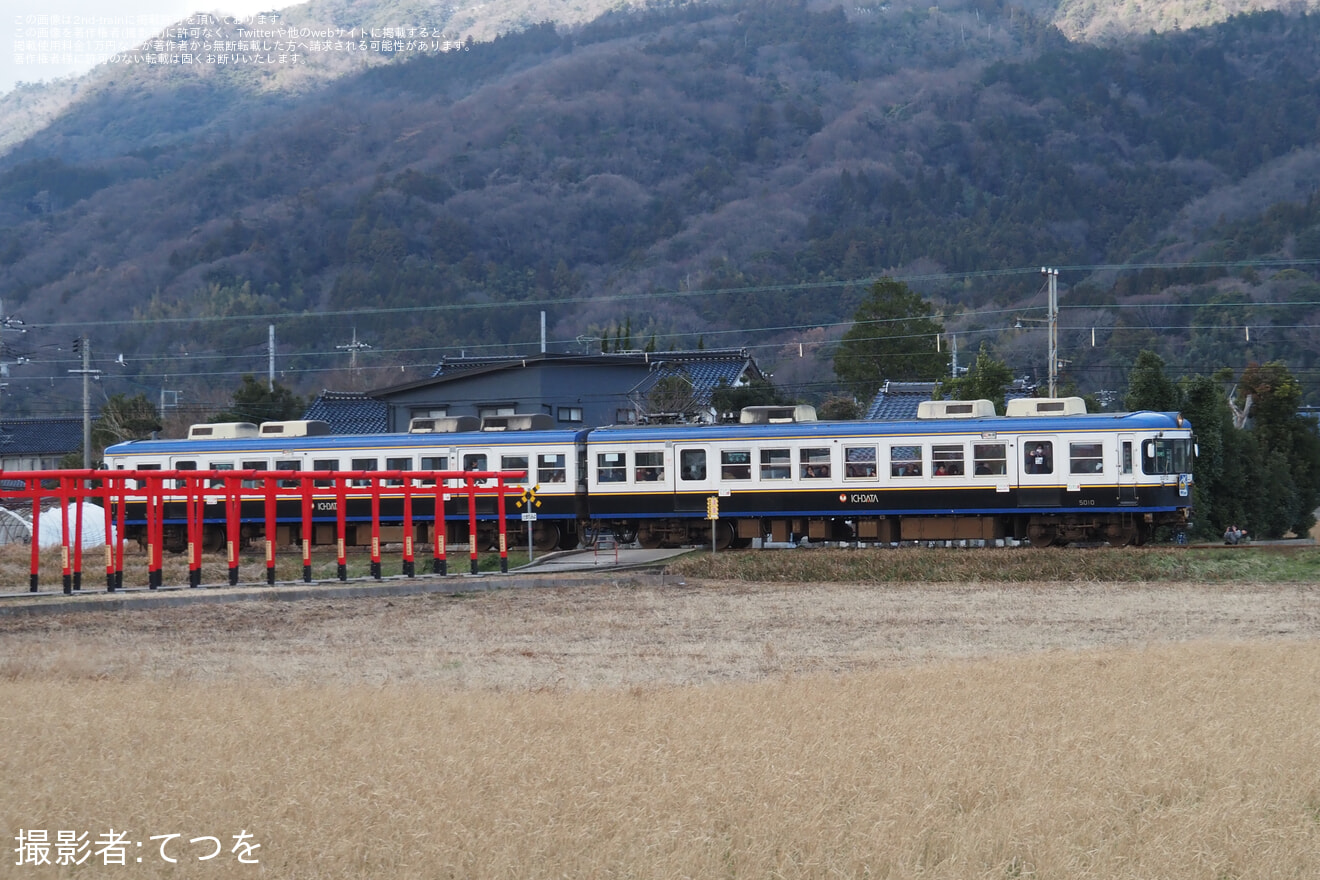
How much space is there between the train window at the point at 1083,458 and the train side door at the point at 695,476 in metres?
8.05

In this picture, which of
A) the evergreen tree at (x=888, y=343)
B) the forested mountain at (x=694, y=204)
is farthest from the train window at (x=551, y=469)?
the forested mountain at (x=694, y=204)

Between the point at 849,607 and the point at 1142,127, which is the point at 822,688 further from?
the point at 1142,127

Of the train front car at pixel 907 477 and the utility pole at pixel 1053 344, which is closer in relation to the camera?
the train front car at pixel 907 477

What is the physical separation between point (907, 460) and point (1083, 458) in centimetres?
381

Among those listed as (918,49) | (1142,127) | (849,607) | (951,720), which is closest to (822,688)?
(951,720)

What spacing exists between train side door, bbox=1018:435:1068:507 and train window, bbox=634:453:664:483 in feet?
27.6

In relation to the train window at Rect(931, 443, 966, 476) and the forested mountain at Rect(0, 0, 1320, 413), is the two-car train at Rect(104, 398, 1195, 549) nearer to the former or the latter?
the train window at Rect(931, 443, 966, 476)

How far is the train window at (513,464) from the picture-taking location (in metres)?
37.2

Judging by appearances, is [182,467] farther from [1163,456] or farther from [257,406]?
[257,406]

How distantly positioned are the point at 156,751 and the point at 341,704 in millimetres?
2592

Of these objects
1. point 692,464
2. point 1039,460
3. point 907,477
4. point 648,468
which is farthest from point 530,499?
point 1039,460

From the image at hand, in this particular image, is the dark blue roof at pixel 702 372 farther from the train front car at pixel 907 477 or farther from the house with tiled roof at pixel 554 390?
the train front car at pixel 907 477

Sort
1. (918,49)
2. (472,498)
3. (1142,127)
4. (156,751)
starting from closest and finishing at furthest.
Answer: (156,751) < (472,498) < (1142,127) < (918,49)

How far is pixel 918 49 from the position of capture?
643ft
